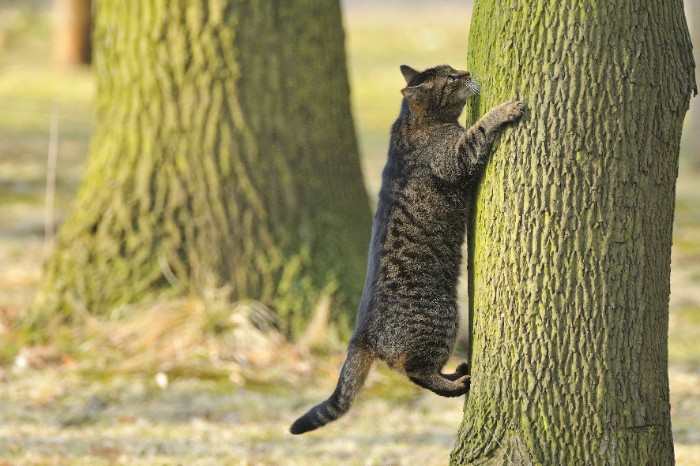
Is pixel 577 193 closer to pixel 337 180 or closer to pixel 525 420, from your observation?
pixel 525 420

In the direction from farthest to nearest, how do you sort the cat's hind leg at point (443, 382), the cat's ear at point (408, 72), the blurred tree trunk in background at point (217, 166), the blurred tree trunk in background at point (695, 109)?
the blurred tree trunk in background at point (695, 109), the blurred tree trunk in background at point (217, 166), the cat's ear at point (408, 72), the cat's hind leg at point (443, 382)

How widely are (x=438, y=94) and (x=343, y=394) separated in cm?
131

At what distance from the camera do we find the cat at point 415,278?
3695mm

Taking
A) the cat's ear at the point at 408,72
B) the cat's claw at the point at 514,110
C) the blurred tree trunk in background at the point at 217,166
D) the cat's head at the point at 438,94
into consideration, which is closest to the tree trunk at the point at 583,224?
the cat's claw at the point at 514,110

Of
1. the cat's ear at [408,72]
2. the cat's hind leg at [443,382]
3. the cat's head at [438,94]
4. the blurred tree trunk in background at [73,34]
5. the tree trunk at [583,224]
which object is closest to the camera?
the tree trunk at [583,224]

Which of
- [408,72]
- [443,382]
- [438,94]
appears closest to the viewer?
[443,382]

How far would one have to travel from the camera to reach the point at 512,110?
314cm

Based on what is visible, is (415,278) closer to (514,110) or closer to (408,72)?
(514,110)

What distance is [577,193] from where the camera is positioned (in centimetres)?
308

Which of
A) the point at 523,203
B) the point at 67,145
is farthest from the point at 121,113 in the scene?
the point at 67,145

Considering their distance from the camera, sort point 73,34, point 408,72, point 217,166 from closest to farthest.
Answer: point 408,72 → point 217,166 → point 73,34

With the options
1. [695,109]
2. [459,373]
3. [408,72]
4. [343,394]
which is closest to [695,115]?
[695,109]

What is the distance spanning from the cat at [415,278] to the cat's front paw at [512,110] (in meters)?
0.47

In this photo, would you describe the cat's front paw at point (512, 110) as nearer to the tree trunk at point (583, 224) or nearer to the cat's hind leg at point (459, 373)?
the tree trunk at point (583, 224)
